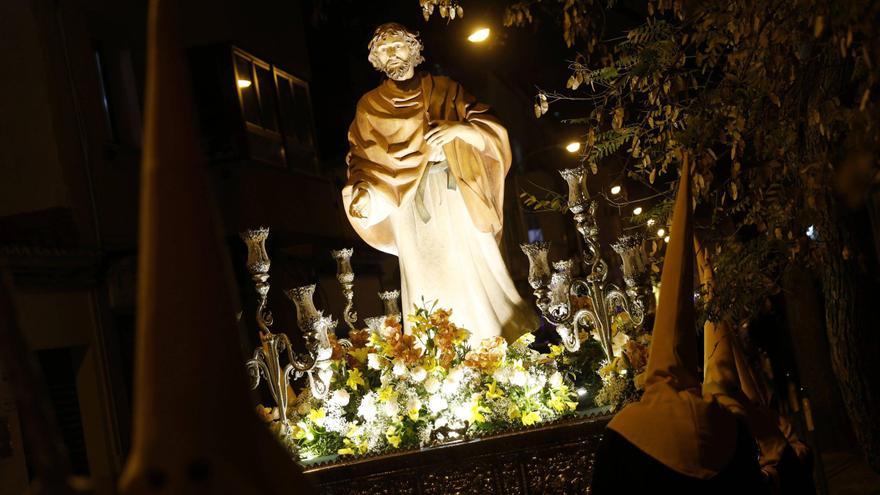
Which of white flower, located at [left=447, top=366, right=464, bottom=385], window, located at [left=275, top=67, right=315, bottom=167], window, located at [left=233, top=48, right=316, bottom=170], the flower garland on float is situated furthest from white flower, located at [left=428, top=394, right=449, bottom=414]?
window, located at [left=275, top=67, right=315, bottom=167]

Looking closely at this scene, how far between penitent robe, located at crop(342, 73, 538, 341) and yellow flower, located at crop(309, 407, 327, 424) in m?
1.25

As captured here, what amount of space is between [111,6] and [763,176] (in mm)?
12389

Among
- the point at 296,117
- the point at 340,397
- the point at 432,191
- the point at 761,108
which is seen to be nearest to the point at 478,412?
the point at 340,397

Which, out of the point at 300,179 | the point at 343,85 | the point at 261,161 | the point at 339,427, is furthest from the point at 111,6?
the point at 339,427

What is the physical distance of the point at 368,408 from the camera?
5738 mm

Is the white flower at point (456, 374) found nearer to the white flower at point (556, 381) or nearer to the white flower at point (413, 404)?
the white flower at point (413, 404)

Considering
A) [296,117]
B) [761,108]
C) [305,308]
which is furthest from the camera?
[296,117]

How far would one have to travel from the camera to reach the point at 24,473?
424 inches

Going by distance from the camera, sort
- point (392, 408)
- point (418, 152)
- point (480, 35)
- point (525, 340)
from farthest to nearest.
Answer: point (480, 35) < point (418, 152) < point (525, 340) < point (392, 408)

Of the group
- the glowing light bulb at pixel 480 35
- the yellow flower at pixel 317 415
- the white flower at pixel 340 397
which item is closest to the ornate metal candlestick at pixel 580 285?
the white flower at pixel 340 397

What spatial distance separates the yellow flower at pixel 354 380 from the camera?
609 cm

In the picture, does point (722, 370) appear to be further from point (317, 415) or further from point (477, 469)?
point (317, 415)

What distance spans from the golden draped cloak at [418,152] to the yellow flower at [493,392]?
1437mm

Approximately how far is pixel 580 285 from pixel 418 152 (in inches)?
58.1
